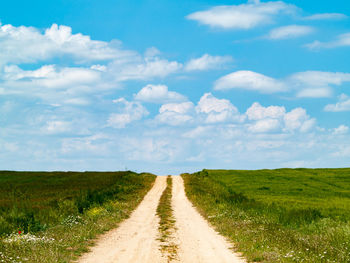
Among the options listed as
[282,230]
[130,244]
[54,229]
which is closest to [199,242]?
[130,244]

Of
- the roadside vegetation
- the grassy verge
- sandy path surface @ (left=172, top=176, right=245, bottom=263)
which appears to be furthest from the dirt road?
the roadside vegetation

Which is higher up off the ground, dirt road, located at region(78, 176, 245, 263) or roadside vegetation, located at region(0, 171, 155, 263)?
roadside vegetation, located at region(0, 171, 155, 263)

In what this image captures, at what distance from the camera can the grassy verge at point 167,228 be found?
13562mm

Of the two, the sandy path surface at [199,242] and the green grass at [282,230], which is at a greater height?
the green grass at [282,230]

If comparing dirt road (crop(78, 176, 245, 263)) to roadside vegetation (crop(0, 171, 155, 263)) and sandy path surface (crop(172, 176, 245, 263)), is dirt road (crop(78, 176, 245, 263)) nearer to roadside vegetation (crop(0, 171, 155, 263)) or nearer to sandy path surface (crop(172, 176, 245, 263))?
sandy path surface (crop(172, 176, 245, 263))

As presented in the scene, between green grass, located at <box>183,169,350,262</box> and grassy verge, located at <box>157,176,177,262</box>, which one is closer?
green grass, located at <box>183,169,350,262</box>

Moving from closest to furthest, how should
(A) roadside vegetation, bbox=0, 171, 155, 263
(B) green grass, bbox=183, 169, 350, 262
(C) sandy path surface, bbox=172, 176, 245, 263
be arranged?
→ (A) roadside vegetation, bbox=0, 171, 155, 263
(B) green grass, bbox=183, 169, 350, 262
(C) sandy path surface, bbox=172, 176, 245, 263

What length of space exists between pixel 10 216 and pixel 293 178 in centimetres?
4204

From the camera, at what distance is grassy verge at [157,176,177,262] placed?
1356 cm

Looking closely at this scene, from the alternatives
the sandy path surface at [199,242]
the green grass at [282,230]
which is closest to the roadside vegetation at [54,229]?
the sandy path surface at [199,242]

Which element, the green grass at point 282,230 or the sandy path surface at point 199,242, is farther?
the sandy path surface at point 199,242

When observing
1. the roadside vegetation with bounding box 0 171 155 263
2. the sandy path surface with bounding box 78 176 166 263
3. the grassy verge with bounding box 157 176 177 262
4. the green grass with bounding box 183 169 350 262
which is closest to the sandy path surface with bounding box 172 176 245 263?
the grassy verge with bounding box 157 176 177 262

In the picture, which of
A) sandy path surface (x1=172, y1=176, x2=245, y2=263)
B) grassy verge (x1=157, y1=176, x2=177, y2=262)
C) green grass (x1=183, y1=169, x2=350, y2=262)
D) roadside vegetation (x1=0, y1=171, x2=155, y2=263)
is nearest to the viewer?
roadside vegetation (x1=0, y1=171, x2=155, y2=263)

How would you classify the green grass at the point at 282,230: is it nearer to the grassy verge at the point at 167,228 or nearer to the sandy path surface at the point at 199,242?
the sandy path surface at the point at 199,242
